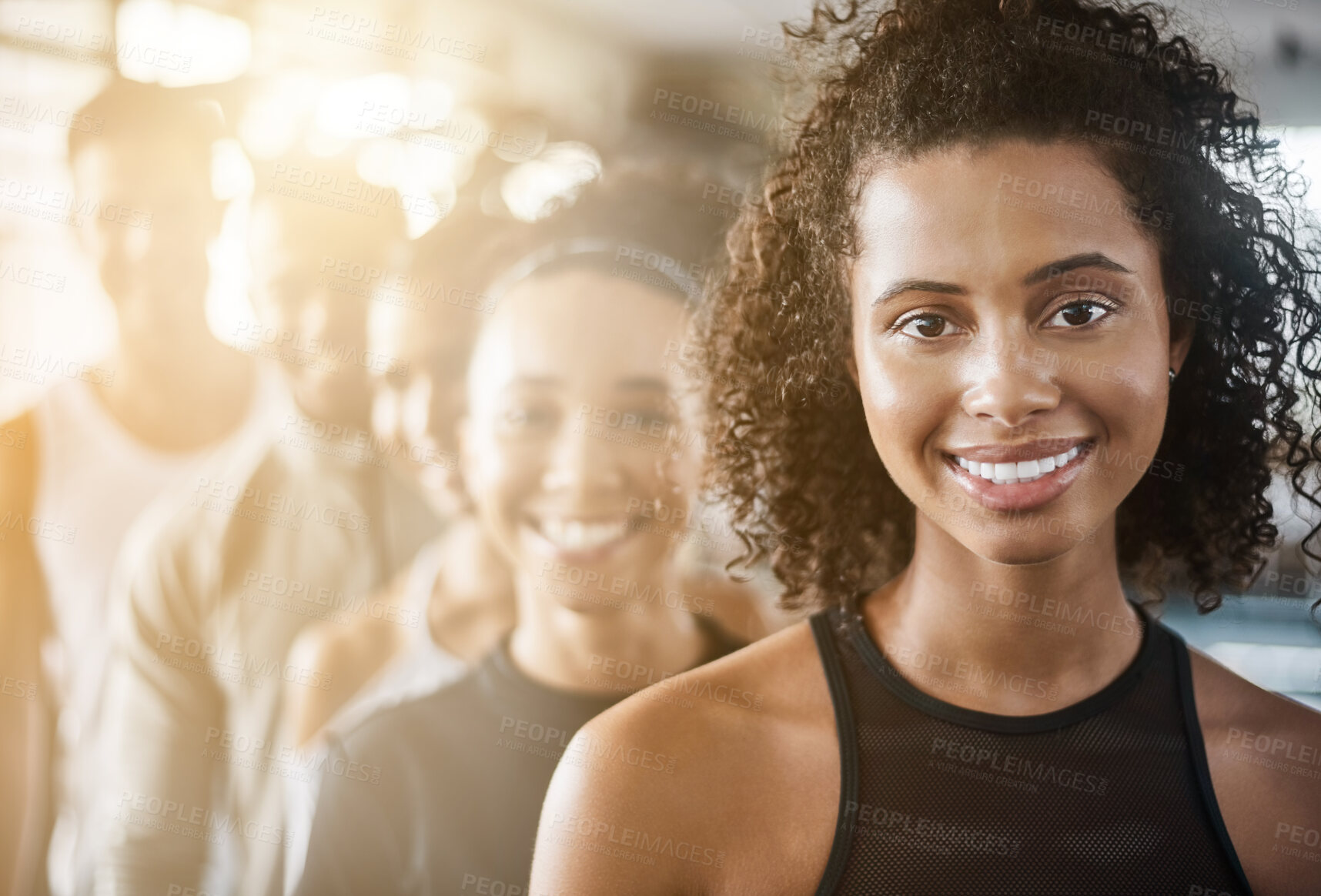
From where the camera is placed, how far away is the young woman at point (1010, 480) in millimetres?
1189

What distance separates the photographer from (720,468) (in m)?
1.58

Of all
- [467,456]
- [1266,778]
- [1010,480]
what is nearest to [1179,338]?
[1010,480]

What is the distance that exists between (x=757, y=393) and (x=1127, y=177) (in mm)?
A: 595

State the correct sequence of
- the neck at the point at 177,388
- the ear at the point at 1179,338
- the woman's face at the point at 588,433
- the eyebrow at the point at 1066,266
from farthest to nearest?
the neck at the point at 177,388 < the woman's face at the point at 588,433 < the ear at the point at 1179,338 < the eyebrow at the point at 1066,266

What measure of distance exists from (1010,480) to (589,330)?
78cm

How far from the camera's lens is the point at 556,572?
171cm

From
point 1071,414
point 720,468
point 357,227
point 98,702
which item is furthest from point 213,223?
point 1071,414

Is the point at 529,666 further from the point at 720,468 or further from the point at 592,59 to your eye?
the point at 592,59

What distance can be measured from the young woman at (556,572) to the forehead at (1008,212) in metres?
0.54

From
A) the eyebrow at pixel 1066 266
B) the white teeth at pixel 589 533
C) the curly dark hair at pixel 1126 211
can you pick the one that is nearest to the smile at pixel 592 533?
the white teeth at pixel 589 533

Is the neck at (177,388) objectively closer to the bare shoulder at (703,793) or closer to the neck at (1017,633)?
the bare shoulder at (703,793)

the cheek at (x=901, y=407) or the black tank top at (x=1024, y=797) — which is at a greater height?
the cheek at (x=901, y=407)

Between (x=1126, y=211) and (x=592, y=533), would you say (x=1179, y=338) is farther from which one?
(x=592, y=533)

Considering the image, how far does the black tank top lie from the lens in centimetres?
121
